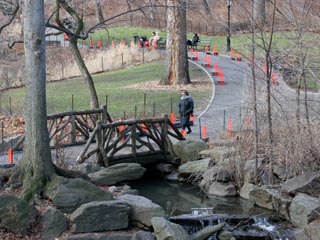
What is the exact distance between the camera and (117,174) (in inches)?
689

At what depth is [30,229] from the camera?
11.8 m

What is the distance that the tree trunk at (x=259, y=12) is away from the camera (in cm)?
1700

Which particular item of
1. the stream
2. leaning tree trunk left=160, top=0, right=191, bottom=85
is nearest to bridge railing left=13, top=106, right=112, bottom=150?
the stream

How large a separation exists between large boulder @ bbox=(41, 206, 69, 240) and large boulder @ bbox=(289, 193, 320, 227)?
5.64 meters

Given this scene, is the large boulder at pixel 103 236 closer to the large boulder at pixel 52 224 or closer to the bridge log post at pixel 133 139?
the large boulder at pixel 52 224

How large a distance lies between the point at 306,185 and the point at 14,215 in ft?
24.7

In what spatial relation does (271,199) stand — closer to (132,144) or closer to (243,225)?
(243,225)

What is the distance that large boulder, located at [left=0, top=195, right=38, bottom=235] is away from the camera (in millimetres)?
11500

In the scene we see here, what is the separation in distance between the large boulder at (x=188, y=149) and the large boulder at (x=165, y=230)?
24.5ft

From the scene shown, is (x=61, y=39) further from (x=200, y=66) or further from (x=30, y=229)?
(x=30, y=229)

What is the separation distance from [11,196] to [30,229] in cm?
72

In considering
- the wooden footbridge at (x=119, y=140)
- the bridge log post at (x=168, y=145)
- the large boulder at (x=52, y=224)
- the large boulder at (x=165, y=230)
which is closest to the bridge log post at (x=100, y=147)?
the wooden footbridge at (x=119, y=140)

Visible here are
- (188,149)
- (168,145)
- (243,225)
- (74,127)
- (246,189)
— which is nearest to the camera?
(243,225)

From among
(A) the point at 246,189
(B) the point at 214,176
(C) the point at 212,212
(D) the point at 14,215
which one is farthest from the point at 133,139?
(D) the point at 14,215
